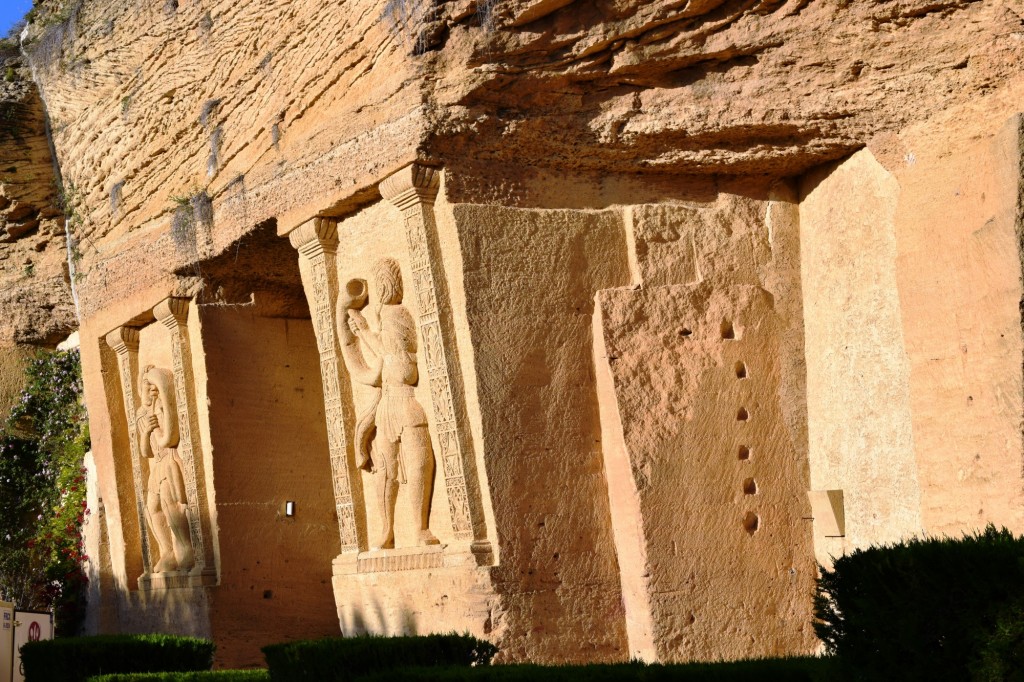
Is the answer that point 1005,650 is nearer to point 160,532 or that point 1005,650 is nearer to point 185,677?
point 185,677

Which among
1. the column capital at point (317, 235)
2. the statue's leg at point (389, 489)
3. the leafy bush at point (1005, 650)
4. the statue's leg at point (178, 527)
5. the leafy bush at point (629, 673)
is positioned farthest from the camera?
the statue's leg at point (178, 527)

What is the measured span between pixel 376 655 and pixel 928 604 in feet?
10.1

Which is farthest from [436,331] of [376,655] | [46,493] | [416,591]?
[46,493]

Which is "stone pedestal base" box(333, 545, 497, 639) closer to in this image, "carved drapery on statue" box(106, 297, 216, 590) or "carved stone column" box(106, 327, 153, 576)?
"carved drapery on statue" box(106, 297, 216, 590)

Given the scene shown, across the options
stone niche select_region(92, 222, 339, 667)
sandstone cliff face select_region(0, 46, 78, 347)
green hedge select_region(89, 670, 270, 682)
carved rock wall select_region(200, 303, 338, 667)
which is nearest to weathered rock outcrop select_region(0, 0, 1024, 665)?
green hedge select_region(89, 670, 270, 682)

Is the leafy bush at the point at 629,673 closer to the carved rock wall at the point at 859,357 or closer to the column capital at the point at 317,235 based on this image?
the carved rock wall at the point at 859,357

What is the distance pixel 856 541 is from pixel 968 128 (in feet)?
8.75

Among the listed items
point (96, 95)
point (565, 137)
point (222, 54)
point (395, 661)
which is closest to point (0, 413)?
point (96, 95)

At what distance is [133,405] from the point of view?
1188cm

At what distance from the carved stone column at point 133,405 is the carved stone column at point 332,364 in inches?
124

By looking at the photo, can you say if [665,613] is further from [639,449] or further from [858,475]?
[858,475]

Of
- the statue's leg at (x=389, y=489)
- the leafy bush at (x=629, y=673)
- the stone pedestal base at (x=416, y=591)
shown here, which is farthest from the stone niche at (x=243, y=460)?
the leafy bush at (x=629, y=673)

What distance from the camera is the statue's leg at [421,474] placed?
8586 mm

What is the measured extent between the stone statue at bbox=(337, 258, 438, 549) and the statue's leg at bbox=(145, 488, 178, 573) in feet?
10.1
